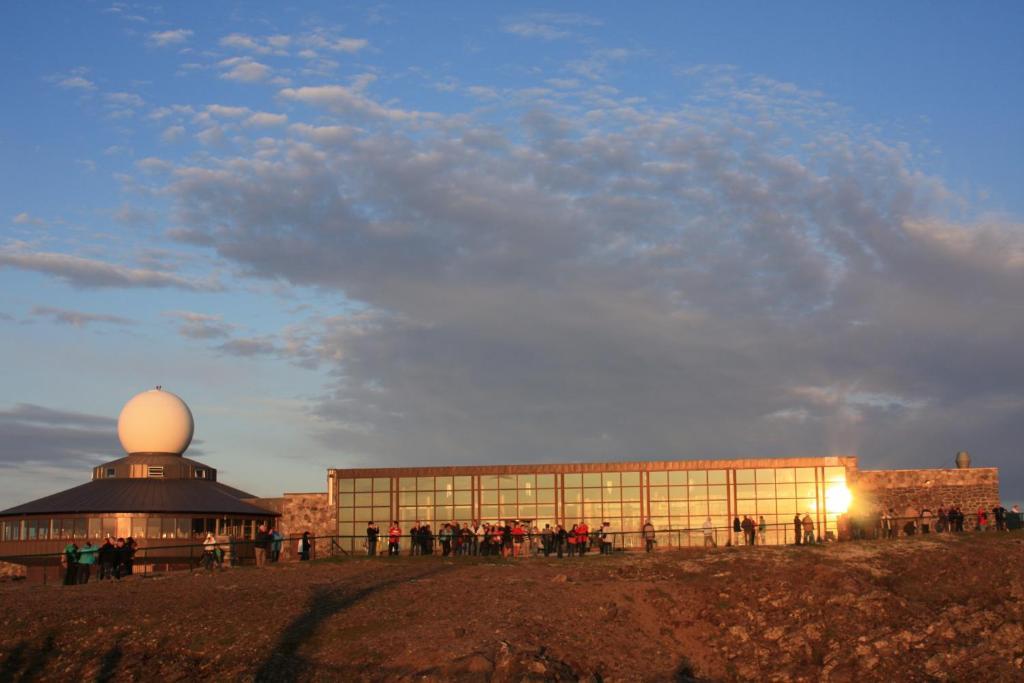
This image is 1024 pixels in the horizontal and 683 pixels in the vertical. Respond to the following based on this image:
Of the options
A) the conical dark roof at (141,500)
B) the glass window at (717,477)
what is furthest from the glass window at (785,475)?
the conical dark roof at (141,500)

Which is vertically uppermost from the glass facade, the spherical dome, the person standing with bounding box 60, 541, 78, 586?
the spherical dome

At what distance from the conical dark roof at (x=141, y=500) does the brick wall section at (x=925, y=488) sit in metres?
30.2

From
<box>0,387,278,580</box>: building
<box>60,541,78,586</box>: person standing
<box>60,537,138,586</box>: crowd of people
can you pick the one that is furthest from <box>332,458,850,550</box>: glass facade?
<box>60,541,78,586</box>: person standing

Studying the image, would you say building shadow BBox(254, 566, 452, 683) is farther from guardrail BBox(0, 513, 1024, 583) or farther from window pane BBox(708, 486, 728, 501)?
window pane BBox(708, 486, 728, 501)

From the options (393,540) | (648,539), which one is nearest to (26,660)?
(393,540)

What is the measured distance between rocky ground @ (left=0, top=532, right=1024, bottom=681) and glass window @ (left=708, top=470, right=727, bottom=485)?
1507 cm

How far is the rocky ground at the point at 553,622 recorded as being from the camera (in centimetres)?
3011

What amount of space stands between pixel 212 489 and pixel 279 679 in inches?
1418

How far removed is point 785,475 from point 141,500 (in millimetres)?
31624

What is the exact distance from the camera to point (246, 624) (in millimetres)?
32562

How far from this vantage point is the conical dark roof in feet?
190

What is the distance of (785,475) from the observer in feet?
190

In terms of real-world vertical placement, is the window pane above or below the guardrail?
above

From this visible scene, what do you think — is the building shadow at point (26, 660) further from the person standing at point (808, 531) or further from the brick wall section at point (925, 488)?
the brick wall section at point (925, 488)
